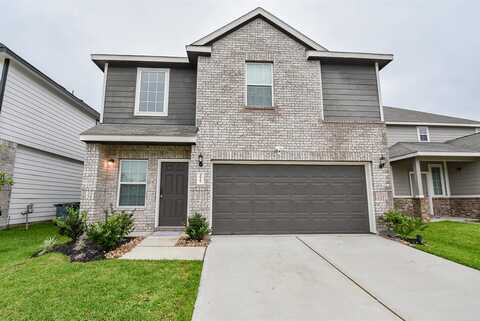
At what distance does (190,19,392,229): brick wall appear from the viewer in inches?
268

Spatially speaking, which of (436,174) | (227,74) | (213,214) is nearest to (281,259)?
(213,214)

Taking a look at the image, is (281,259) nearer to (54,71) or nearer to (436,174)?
(436,174)

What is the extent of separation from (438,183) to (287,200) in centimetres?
1027

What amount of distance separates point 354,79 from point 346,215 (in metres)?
4.77

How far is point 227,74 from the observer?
23.4ft

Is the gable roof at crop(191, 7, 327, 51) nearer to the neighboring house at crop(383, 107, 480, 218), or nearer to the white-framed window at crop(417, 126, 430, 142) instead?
the neighboring house at crop(383, 107, 480, 218)

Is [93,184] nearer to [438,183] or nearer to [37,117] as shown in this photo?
[37,117]

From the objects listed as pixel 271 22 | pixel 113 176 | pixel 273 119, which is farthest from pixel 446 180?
pixel 113 176

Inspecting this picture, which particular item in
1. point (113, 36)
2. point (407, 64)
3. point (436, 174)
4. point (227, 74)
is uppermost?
point (407, 64)

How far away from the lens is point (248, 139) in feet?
22.5

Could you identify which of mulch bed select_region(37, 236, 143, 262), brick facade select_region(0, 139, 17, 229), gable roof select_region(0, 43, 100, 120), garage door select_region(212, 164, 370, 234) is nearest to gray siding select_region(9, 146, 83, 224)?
Result: brick facade select_region(0, 139, 17, 229)

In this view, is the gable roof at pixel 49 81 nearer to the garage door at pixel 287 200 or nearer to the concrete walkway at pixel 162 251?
the concrete walkway at pixel 162 251

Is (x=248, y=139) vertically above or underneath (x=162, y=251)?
above

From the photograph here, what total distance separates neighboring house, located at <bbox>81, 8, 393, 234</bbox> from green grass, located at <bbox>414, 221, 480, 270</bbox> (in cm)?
153
